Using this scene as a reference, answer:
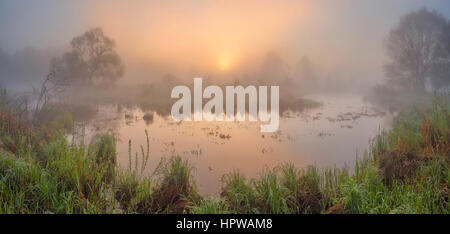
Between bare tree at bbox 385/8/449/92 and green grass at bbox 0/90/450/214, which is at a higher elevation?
bare tree at bbox 385/8/449/92

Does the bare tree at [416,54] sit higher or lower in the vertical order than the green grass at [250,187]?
higher

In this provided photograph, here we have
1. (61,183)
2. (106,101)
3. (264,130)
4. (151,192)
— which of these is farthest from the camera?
(106,101)

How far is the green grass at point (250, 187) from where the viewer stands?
10.8 ft

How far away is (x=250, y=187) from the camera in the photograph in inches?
156

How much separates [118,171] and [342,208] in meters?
3.92

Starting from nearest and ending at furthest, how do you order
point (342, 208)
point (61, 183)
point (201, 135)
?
1. point (342, 208)
2. point (61, 183)
3. point (201, 135)

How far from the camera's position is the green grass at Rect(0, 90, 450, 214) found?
10.8 ft

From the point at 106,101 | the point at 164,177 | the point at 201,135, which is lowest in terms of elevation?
the point at 164,177

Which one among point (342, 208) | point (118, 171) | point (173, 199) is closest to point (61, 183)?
point (118, 171)

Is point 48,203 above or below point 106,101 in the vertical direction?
below

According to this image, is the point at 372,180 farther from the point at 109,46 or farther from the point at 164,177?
the point at 109,46

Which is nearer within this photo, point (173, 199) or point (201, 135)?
point (173, 199)
